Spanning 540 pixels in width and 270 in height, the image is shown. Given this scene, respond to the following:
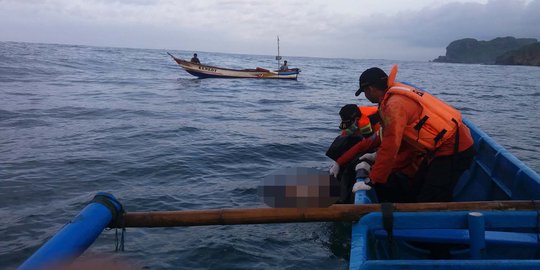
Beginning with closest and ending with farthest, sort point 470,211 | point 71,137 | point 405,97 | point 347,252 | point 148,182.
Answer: point 470,211, point 405,97, point 347,252, point 148,182, point 71,137

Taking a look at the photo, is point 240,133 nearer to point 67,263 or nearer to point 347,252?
point 347,252

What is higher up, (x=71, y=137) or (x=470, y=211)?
(x=470, y=211)

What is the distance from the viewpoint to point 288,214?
3322 mm

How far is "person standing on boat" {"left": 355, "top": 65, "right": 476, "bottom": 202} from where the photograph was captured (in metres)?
4.09

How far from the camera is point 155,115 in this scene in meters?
16.9

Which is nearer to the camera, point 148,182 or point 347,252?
point 347,252

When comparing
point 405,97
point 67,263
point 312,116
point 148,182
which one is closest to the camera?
point 67,263

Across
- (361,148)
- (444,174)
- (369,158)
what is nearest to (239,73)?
(361,148)

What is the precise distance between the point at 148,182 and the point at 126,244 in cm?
279

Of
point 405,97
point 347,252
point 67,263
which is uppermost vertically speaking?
point 405,97

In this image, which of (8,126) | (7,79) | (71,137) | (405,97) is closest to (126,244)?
(405,97)

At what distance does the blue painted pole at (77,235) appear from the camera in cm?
253

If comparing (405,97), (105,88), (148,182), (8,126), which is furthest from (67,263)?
(105,88)

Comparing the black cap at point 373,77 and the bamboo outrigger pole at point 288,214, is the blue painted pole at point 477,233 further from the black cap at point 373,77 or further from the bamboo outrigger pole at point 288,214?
the black cap at point 373,77
